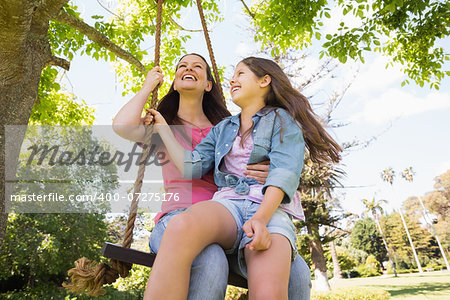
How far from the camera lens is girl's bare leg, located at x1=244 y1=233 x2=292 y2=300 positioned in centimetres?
117

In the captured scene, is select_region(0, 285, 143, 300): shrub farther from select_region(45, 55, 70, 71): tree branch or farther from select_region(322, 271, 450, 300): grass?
select_region(322, 271, 450, 300): grass

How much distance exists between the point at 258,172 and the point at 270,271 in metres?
0.51

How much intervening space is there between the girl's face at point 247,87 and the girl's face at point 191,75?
0.39 metres

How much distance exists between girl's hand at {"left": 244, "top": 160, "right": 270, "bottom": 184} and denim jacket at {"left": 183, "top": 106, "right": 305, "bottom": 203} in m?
0.05

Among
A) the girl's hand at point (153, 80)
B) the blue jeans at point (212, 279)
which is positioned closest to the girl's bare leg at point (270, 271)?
the blue jeans at point (212, 279)

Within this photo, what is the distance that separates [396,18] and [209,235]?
16.8ft

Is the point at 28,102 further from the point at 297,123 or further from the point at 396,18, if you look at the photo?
the point at 396,18

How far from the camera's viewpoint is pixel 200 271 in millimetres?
1250

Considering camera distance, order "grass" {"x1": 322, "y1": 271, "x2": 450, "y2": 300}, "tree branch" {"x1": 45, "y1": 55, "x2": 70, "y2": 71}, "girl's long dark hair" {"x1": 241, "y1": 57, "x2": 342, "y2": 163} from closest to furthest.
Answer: "girl's long dark hair" {"x1": 241, "y1": 57, "x2": 342, "y2": 163} < "tree branch" {"x1": 45, "y1": 55, "x2": 70, "y2": 71} < "grass" {"x1": 322, "y1": 271, "x2": 450, "y2": 300}

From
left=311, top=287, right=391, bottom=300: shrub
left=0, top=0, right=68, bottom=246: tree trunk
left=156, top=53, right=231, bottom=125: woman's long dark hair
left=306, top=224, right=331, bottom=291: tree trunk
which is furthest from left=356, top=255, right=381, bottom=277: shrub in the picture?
left=0, top=0, right=68, bottom=246: tree trunk

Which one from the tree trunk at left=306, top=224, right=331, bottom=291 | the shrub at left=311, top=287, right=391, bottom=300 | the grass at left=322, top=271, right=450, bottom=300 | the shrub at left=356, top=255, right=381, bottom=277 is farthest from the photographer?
the shrub at left=356, top=255, right=381, bottom=277

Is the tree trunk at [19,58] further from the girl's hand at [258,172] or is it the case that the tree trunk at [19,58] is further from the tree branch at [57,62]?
the girl's hand at [258,172]

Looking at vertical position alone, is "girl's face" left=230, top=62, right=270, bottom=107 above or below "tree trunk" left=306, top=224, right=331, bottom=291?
below

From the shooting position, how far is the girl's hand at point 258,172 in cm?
157
